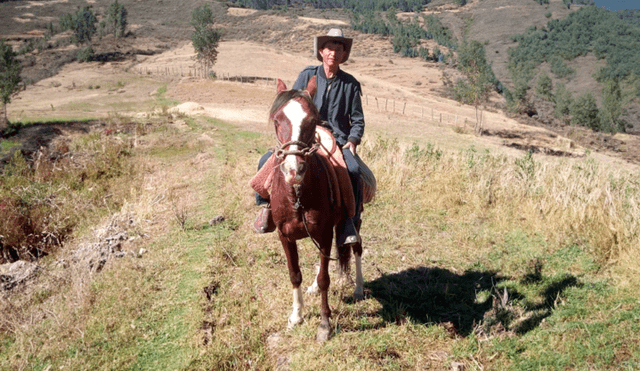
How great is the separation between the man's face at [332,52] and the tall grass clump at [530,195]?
5.17 metres

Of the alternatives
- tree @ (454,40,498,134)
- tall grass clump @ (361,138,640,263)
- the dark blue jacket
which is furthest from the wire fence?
the dark blue jacket

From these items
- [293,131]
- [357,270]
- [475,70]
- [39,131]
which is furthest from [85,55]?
[293,131]

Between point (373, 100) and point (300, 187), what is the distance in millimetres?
42963

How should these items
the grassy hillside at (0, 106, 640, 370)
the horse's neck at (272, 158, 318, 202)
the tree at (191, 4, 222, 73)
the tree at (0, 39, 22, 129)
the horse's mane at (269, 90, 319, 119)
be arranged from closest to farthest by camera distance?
the horse's mane at (269, 90, 319, 119), the horse's neck at (272, 158, 318, 202), the grassy hillside at (0, 106, 640, 370), the tree at (0, 39, 22, 129), the tree at (191, 4, 222, 73)

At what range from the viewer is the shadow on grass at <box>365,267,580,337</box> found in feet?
16.8

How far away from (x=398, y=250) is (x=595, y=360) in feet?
11.4

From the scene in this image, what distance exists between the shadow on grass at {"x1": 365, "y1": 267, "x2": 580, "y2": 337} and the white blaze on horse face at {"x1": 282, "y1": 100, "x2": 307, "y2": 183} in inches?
109

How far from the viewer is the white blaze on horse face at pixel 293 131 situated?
3361mm

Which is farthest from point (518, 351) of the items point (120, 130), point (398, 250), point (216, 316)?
point (120, 130)

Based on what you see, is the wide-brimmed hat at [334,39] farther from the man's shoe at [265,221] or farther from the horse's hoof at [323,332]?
the horse's hoof at [323,332]

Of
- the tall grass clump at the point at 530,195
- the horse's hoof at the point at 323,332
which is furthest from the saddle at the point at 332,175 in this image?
the tall grass clump at the point at 530,195

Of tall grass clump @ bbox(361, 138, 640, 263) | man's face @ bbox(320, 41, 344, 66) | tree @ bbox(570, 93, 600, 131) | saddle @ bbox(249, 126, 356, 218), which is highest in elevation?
man's face @ bbox(320, 41, 344, 66)

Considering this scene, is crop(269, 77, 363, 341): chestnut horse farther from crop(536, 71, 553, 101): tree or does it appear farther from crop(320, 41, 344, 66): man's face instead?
crop(536, 71, 553, 101): tree

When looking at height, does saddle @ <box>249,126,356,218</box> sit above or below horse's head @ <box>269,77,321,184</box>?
below
